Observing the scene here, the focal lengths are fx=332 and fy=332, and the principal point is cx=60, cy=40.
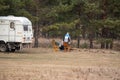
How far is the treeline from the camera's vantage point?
3866 centimetres

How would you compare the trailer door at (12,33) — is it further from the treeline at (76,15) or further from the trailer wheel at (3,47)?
the treeline at (76,15)

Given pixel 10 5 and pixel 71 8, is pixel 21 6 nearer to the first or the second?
pixel 10 5

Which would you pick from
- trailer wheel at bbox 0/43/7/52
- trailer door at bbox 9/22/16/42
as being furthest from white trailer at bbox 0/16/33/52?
trailer wheel at bbox 0/43/7/52

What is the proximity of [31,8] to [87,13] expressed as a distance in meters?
7.77

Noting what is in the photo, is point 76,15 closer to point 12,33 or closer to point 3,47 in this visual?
point 12,33

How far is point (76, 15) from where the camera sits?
1626 inches

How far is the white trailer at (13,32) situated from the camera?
3040 centimetres

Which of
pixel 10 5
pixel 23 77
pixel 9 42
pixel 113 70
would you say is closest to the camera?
pixel 23 77

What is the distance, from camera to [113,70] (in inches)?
742

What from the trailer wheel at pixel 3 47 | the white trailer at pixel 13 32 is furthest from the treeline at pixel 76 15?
the trailer wheel at pixel 3 47

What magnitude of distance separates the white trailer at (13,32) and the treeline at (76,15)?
6.80 metres

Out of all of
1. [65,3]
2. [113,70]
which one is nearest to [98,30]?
[65,3]

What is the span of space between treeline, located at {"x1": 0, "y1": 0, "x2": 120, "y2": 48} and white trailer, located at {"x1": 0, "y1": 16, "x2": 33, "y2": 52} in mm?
6799

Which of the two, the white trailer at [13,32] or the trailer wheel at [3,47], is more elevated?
the white trailer at [13,32]
